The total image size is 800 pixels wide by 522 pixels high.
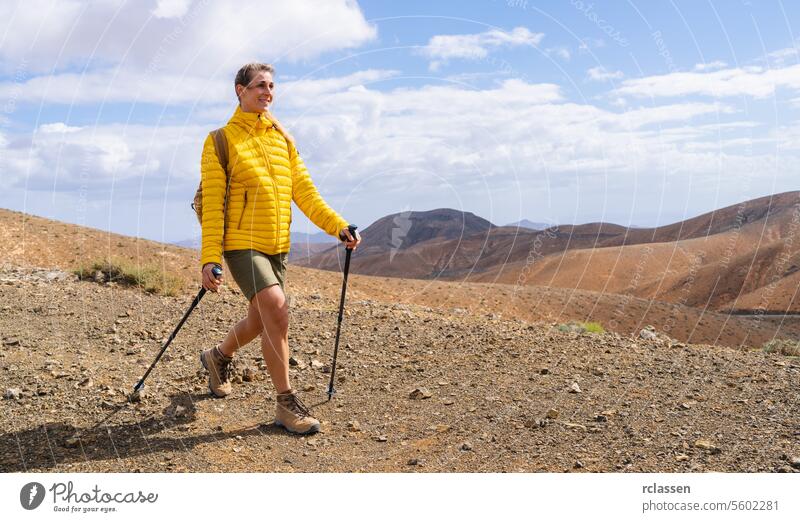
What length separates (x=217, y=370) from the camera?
5691 mm

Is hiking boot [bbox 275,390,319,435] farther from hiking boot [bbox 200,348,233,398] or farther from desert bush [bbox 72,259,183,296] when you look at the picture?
desert bush [bbox 72,259,183,296]

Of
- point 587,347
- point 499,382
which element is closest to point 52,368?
point 499,382

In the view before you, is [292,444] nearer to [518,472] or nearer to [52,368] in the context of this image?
[518,472]

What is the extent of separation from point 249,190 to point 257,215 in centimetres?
18

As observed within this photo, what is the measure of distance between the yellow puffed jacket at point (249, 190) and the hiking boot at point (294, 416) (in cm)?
111

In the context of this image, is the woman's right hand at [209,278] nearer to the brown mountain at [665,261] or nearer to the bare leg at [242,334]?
the bare leg at [242,334]

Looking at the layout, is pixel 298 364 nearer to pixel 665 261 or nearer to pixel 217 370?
pixel 217 370

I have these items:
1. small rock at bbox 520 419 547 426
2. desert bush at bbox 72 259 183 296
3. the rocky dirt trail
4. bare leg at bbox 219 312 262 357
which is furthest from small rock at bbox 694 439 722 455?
desert bush at bbox 72 259 183 296

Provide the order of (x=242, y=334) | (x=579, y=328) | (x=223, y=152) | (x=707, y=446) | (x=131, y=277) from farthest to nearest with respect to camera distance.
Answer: (x=131, y=277) < (x=579, y=328) < (x=242, y=334) < (x=223, y=152) < (x=707, y=446)

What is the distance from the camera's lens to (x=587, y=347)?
764 cm

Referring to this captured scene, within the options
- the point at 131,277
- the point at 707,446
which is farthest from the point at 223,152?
the point at 131,277

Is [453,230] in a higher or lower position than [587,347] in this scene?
higher

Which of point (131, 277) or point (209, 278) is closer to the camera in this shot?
point (209, 278)
